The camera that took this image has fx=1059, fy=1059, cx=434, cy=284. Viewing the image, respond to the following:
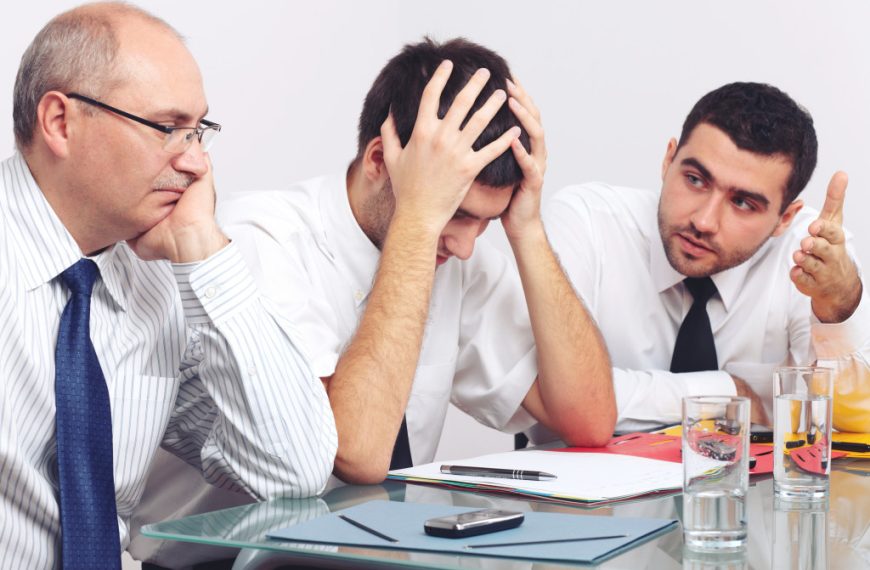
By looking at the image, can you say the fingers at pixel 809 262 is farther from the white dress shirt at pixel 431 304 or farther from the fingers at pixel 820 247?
the white dress shirt at pixel 431 304

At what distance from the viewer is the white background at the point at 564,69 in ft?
9.00

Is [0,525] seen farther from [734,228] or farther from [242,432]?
[734,228]

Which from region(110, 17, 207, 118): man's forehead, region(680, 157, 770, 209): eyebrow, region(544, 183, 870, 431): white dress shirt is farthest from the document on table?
region(680, 157, 770, 209): eyebrow

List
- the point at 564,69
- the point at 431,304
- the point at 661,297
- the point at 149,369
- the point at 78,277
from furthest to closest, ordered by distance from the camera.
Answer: the point at 564,69, the point at 661,297, the point at 431,304, the point at 149,369, the point at 78,277

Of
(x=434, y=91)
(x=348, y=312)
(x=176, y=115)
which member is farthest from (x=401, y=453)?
(x=176, y=115)

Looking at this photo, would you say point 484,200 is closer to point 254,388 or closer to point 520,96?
point 520,96

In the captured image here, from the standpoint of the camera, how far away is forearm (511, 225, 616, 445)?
5.82ft

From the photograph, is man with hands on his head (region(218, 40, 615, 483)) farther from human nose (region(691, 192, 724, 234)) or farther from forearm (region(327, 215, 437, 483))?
human nose (region(691, 192, 724, 234))

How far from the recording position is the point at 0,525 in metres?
1.20

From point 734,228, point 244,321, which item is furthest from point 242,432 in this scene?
point 734,228

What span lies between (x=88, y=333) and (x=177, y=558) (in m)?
0.42

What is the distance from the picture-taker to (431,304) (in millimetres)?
1876

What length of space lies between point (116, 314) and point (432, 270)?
493 millimetres

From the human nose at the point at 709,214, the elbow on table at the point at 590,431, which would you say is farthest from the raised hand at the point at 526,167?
the human nose at the point at 709,214
